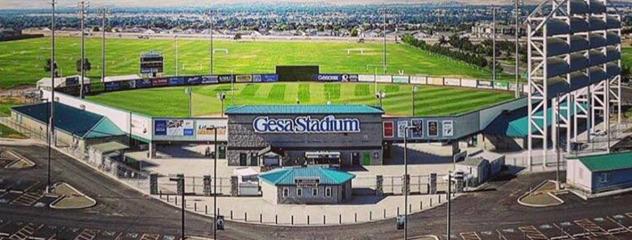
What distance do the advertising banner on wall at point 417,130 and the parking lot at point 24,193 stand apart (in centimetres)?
2628

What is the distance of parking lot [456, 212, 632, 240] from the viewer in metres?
39.2

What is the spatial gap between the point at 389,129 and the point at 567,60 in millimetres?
14434

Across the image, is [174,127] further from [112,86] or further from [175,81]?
[175,81]

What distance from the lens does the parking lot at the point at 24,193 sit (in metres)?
46.8

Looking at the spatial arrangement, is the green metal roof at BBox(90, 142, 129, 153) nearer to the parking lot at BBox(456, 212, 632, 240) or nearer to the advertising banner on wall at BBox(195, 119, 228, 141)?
the advertising banner on wall at BBox(195, 119, 228, 141)

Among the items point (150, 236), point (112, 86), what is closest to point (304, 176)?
point (150, 236)

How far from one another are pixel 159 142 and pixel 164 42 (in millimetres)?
128260

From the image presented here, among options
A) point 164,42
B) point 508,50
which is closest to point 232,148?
point 508,50

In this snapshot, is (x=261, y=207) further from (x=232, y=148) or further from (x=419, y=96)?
(x=419, y=96)

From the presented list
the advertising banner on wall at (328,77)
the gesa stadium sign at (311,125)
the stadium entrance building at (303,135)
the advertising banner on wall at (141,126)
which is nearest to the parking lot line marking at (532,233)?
the stadium entrance building at (303,135)

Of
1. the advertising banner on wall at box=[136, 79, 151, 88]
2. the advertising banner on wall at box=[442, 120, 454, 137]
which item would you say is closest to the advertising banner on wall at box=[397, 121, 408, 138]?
the advertising banner on wall at box=[442, 120, 454, 137]

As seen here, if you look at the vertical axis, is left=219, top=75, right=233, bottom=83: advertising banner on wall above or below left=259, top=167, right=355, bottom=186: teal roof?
above

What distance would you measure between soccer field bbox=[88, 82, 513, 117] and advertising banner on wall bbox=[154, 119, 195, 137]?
66.3 ft

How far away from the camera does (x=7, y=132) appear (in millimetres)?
71500
